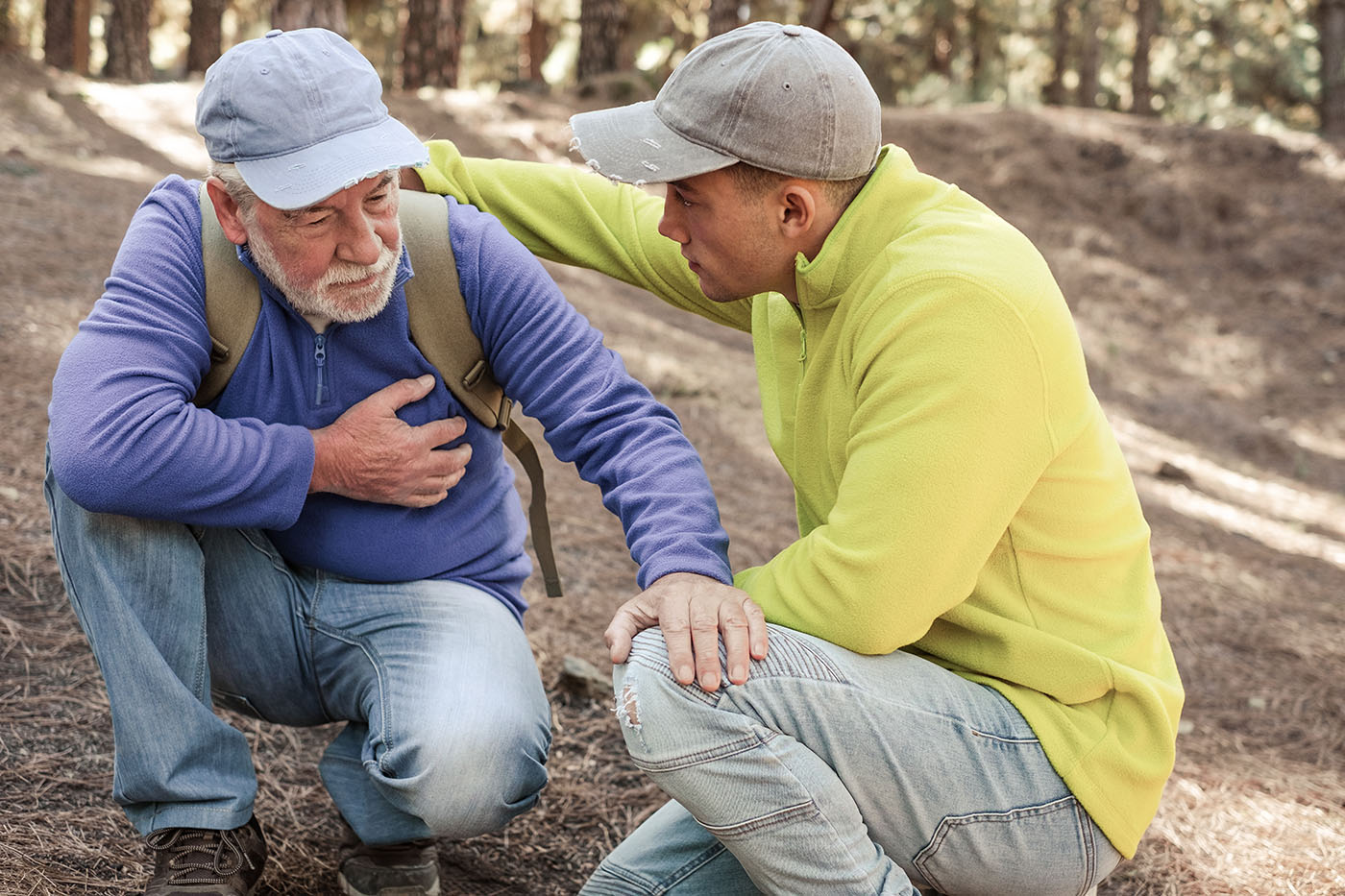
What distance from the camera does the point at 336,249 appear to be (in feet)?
7.25

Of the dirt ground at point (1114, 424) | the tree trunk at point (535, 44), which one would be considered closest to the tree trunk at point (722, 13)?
the dirt ground at point (1114, 424)

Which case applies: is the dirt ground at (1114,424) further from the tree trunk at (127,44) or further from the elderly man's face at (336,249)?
the tree trunk at (127,44)

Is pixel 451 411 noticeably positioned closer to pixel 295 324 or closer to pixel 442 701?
pixel 295 324

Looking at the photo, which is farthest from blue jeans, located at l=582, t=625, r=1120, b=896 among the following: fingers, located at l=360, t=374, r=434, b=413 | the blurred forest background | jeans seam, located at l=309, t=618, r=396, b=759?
the blurred forest background

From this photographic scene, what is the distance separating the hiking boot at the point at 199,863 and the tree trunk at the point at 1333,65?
39.9 feet

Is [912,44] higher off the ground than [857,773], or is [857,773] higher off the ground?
[857,773]

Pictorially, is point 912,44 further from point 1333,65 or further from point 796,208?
point 796,208

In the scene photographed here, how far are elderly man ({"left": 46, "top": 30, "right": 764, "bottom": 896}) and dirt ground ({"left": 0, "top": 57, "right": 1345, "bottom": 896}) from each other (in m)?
0.39

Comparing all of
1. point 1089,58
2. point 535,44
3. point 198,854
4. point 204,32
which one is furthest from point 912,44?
point 198,854

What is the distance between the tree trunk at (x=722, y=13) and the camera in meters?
11.2

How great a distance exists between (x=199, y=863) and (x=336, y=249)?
1.12 meters

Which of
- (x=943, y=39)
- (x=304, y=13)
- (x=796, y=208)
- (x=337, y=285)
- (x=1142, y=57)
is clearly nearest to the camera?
(x=796, y=208)

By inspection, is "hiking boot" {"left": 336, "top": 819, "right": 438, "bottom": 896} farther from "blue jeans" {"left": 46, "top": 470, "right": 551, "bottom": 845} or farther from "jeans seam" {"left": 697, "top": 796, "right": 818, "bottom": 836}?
"jeans seam" {"left": 697, "top": 796, "right": 818, "bottom": 836}

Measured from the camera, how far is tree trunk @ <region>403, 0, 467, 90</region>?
41.6 feet
